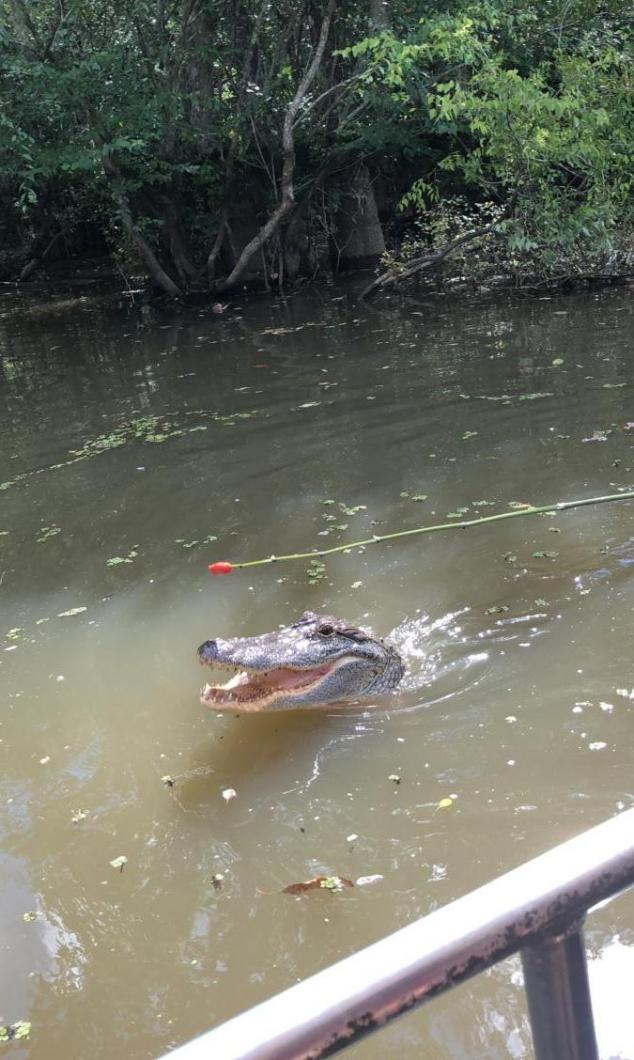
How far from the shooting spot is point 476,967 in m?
0.95

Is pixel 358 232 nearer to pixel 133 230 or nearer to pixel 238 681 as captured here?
pixel 133 230

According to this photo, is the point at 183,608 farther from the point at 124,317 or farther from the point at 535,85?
the point at 124,317

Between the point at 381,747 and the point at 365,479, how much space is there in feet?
12.0

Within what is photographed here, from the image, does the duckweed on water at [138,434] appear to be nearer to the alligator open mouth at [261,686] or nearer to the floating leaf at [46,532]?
the floating leaf at [46,532]

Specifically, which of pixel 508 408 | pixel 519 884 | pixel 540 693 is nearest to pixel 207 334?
pixel 508 408

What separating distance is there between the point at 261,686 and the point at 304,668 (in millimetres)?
246

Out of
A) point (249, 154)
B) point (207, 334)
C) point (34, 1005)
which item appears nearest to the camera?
point (34, 1005)

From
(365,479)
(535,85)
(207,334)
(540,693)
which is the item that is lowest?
(540,693)

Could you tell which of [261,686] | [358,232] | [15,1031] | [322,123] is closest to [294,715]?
[261,686]

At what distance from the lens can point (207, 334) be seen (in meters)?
15.4

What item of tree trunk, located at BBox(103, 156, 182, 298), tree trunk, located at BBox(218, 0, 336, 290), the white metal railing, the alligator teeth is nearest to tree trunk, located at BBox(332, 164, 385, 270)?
tree trunk, located at BBox(218, 0, 336, 290)

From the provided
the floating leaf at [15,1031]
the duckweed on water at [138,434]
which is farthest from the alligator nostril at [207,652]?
the duckweed on water at [138,434]

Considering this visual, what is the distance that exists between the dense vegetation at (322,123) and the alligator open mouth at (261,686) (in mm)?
10300

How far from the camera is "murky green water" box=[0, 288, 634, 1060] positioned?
334 centimetres
